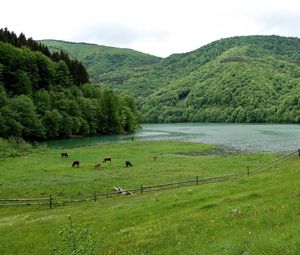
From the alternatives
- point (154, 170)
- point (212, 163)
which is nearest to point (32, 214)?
point (154, 170)

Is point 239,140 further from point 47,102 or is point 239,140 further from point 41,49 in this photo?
point 41,49

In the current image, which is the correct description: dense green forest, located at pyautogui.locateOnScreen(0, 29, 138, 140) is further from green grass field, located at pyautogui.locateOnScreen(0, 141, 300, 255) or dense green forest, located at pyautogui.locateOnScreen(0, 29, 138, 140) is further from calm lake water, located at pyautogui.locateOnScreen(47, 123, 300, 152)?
green grass field, located at pyautogui.locateOnScreen(0, 141, 300, 255)

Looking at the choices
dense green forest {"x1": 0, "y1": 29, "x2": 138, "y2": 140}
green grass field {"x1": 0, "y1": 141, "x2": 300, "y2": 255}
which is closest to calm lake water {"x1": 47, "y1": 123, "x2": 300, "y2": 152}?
dense green forest {"x1": 0, "y1": 29, "x2": 138, "y2": 140}

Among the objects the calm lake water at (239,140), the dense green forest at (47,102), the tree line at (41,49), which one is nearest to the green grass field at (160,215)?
the calm lake water at (239,140)

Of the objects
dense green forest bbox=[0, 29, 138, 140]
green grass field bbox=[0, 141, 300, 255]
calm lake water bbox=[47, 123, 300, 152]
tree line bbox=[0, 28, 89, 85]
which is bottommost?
calm lake water bbox=[47, 123, 300, 152]

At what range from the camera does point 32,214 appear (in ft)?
116

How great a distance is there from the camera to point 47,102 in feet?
444

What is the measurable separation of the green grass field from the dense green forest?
212 feet

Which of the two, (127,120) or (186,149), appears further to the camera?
(127,120)

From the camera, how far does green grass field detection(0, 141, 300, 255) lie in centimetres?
1742

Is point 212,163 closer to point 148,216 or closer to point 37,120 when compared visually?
point 148,216

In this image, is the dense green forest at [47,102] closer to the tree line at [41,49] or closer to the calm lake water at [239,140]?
the tree line at [41,49]

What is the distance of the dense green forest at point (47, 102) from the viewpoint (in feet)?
388

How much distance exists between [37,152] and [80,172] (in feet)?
105
